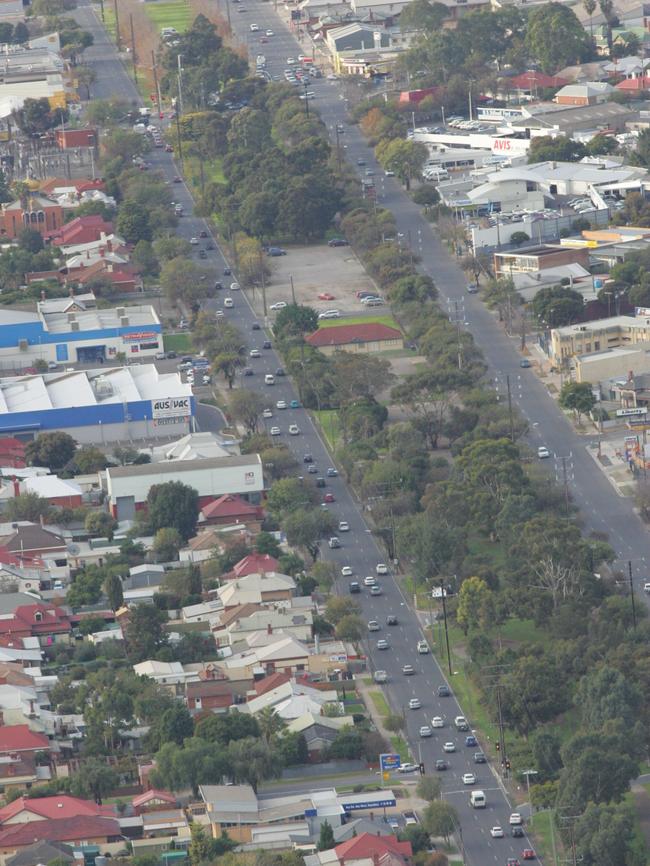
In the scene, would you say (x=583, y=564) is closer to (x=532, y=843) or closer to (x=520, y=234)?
(x=532, y=843)

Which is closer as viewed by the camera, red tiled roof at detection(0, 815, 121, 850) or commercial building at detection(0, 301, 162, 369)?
red tiled roof at detection(0, 815, 121, 850)

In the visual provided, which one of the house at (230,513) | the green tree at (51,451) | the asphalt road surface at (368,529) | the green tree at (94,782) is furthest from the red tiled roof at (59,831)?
the green tree at (51,451)

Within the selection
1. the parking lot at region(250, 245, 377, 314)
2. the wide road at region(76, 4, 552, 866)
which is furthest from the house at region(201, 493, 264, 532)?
the parking lot at region(250, 245, 377, 314)

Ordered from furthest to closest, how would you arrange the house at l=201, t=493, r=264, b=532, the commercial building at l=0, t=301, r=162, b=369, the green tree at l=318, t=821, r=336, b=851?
the commercial building at l=0, t=301, r=162, b=369
the house at l=201, t=493, r=264, b=532
the green tree at l=318, t=821, r=336, b=851

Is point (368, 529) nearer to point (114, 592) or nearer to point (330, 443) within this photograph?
point (330, 443)

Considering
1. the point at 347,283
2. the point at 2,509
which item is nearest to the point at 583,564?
the point at 2,509

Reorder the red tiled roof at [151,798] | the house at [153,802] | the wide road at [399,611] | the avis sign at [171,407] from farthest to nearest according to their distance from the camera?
the avis sign at [171,407] → the red tiled roof at [151,798] → the house at [153,802] → the wide road at [399,611]

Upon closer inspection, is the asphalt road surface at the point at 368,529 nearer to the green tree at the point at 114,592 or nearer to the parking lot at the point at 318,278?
the parking lot at the point at 318,278

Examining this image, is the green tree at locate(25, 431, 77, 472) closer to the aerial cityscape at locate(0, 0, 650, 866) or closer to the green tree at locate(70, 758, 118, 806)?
the aerial cityscape at locate(0, 0, 650, 866)
